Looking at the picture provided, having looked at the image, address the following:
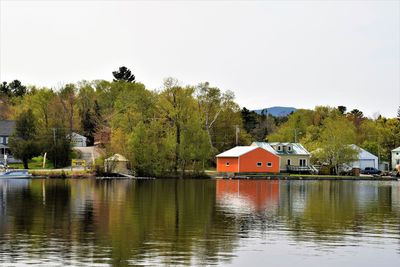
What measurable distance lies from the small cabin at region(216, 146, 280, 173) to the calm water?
167 feet

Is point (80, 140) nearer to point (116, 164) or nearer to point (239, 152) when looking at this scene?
point (116, 164)

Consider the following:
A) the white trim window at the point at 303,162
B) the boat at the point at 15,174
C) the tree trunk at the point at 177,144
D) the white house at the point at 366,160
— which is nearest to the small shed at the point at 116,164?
the tree trunk at the point at 177,144

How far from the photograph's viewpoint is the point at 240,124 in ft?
404

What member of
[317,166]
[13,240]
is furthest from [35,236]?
[317,166]

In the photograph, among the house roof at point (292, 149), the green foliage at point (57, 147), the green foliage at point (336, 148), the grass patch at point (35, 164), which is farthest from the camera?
the house roof at point (292, 149)

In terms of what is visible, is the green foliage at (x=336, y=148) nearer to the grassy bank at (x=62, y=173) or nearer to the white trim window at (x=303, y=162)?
the white trim window at (x=303, y=162)

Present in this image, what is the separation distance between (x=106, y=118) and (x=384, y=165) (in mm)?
52489

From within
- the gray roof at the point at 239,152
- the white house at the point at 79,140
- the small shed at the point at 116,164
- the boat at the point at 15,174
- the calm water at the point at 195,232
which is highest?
the white house at the point at 79,140

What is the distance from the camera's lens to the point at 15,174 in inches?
3346

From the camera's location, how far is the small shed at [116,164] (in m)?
89.2

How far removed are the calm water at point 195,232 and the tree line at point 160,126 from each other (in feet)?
138

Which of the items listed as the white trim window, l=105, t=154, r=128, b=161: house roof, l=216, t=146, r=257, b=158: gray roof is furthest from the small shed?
the white trim window

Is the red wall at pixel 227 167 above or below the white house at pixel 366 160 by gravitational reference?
below

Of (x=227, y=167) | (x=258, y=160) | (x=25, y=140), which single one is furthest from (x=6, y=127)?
(x=258, y=160)
